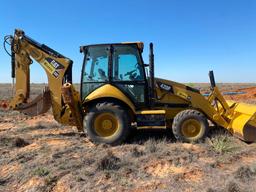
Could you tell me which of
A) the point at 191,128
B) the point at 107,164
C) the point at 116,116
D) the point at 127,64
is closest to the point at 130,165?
the point at 107,164

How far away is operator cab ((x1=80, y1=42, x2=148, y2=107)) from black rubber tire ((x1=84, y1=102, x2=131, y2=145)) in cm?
54

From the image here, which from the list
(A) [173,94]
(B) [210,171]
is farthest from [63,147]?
(B) [210,171]

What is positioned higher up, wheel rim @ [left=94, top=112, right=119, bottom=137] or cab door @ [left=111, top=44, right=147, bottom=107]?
cab door @ [left=111, top=44, right=147, bottom=107]

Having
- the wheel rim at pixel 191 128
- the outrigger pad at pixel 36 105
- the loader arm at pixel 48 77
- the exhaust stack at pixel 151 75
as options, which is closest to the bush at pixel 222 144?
the wheel rim at pixel 191 128

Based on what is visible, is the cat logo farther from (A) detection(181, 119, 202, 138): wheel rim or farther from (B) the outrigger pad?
(A) detection(181, 119, 202, 138): wheel rim

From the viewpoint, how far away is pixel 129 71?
9195mm

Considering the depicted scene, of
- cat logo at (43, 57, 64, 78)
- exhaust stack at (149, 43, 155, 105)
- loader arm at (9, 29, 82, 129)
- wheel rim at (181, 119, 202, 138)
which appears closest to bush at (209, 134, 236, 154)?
wheel rim at (181, 119, 202, 138)

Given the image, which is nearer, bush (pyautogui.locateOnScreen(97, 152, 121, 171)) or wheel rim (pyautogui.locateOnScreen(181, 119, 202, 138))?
bush (pyautogui.locateOnScreen(97, 152, 121, 171))

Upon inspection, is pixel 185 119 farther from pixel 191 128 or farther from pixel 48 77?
pixel 48 77

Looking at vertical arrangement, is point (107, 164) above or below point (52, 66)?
below

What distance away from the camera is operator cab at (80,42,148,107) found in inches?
359

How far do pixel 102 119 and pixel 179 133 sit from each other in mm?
2039

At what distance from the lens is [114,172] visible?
630 cm

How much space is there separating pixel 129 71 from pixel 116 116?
128 centimetres
